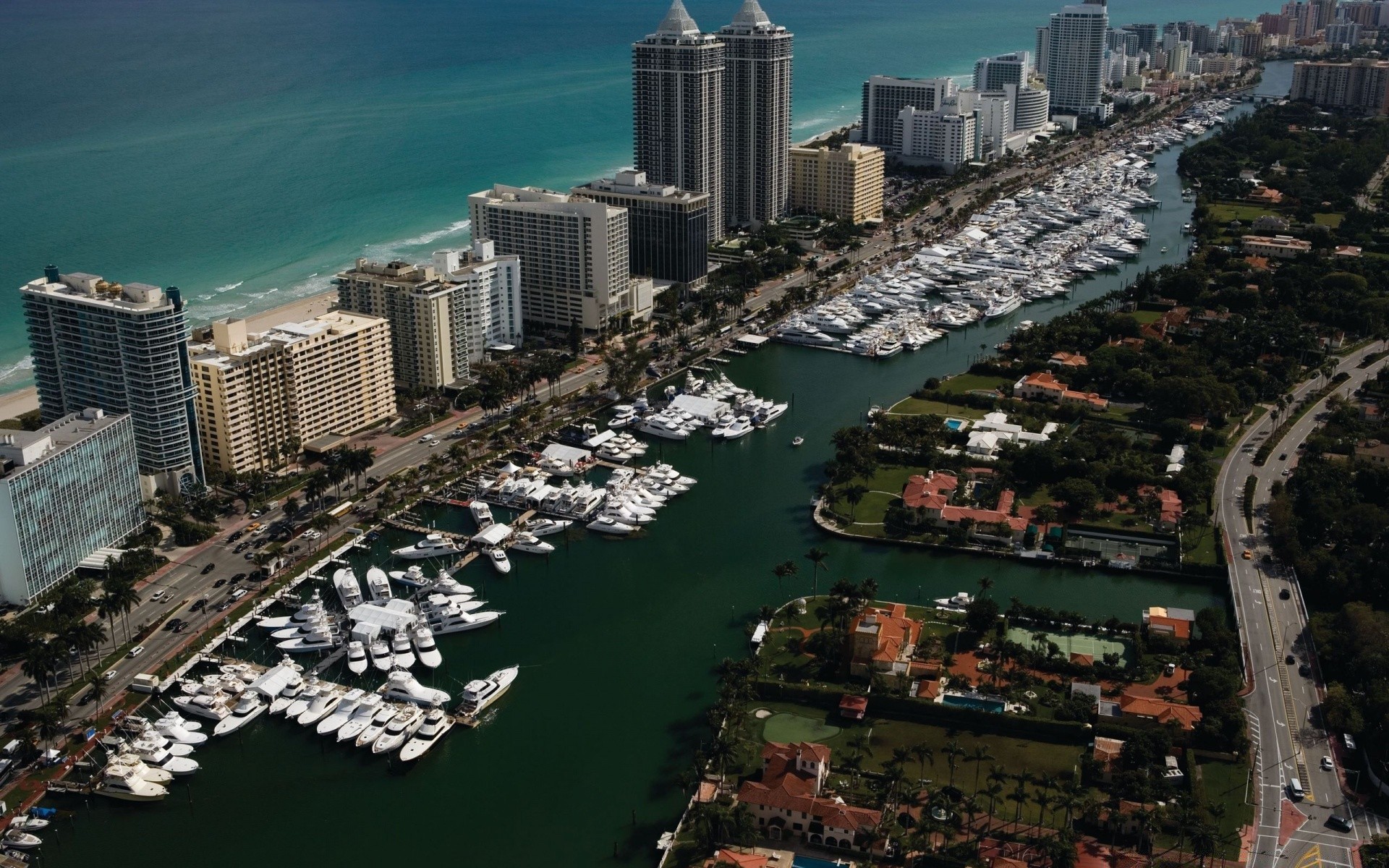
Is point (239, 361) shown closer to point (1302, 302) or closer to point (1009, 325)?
point (1009, 325)

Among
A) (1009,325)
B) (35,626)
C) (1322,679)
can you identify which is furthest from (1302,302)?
(35,626)

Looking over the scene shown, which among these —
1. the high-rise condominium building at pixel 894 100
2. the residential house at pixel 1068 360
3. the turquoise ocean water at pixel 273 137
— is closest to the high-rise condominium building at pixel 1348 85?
the turquoise ocean water at pixel 273 137

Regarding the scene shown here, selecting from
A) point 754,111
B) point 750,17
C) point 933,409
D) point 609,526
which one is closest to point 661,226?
point 754,111

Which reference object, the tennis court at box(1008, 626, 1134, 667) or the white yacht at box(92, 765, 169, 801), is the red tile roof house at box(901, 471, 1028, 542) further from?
the white yacht at box(92, 765, 169, 801)

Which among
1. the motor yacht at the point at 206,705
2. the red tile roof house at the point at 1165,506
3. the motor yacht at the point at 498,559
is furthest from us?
the red tile roof house at the point at 1165,506

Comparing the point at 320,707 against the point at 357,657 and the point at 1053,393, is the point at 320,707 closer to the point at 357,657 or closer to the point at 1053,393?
the point at 357,657

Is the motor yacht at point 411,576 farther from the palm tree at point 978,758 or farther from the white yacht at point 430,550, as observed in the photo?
the palm tree at point 978,758
